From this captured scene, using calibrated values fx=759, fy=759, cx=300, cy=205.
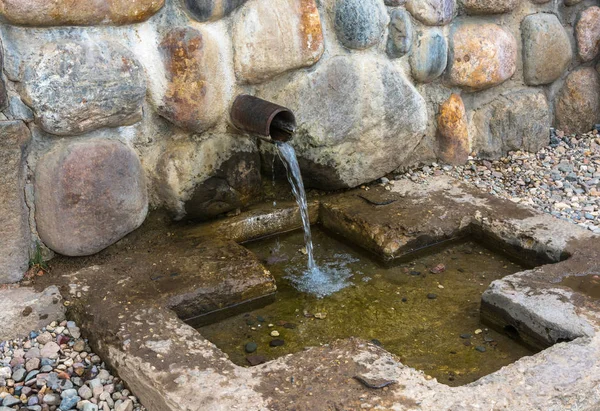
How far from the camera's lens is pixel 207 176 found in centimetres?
290

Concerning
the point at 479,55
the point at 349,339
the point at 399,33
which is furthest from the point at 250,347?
Result: the point at 479,55

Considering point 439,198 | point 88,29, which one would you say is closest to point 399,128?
point 439,198

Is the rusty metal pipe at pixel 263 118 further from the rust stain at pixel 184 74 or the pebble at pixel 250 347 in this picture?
the pebble at pixel 250 347

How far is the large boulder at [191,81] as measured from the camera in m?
2.64

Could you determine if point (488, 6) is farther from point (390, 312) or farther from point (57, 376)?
point (57, 376)

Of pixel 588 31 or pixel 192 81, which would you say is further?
pixel 588 31

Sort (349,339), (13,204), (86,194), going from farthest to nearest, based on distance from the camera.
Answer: (86,194), (13,204), (349,339)

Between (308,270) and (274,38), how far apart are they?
34.7 inches

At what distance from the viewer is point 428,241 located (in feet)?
9.75

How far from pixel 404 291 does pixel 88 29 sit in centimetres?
A: 141

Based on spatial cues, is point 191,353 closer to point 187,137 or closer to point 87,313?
point 87,313

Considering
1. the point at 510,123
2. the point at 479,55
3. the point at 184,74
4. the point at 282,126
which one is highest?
the point at 184,74

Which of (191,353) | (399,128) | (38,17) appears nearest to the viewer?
(191,353)

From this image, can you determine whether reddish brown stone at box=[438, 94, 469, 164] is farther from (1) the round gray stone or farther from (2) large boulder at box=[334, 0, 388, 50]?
(2) large boulder at box=[334, 0, 388, 50]
